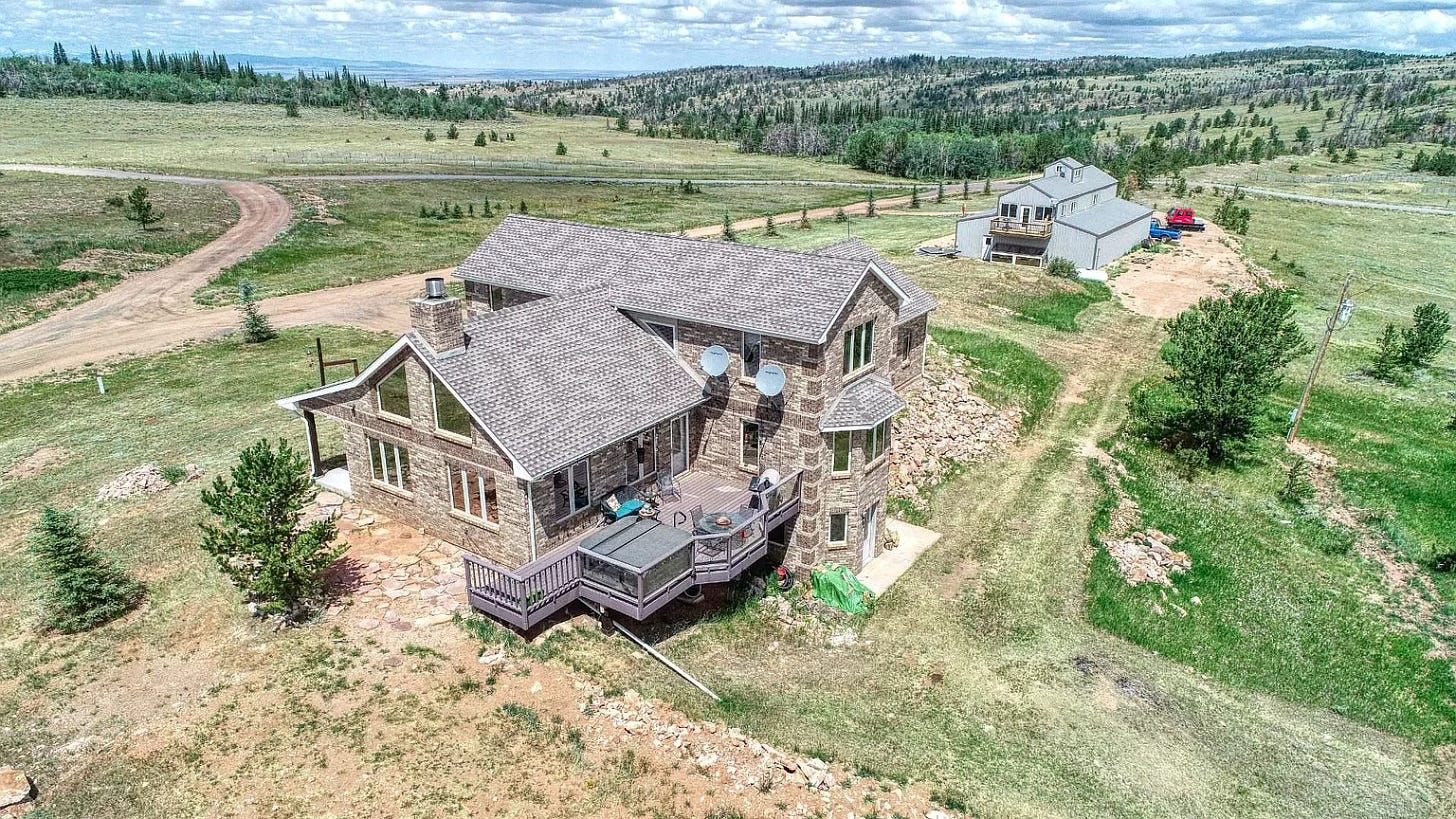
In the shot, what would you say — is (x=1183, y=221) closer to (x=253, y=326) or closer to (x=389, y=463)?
(x=253, y=326)

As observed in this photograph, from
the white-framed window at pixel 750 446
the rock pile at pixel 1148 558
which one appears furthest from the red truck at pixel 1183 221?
the white-framed window at pixel 750 446

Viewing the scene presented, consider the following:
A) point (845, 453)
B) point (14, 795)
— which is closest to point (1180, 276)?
point (845, 453)

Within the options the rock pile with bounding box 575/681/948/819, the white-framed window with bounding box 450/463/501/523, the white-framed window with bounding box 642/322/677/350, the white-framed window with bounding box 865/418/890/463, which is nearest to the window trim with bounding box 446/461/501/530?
the white-framed window with bounding box 450/463/501/523

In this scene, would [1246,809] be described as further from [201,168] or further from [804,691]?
[201,168]

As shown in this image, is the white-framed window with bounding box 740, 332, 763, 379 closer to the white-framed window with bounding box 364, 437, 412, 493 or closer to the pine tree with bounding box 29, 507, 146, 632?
the white-framed window with bounding box 364, 437, 412, 493

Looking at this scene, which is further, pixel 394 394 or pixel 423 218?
pixel 423 218

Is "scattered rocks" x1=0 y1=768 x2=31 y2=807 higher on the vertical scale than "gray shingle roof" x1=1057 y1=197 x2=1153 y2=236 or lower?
lower
